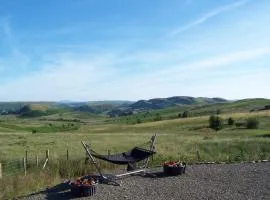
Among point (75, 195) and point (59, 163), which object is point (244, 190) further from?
point (59, 163)

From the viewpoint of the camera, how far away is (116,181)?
16734 millimetres

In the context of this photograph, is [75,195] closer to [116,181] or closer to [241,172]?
[116,181]

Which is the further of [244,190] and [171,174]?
[171,174]

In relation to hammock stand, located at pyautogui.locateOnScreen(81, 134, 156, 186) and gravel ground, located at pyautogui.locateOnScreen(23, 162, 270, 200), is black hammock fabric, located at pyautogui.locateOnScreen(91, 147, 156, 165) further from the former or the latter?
gravel ground, located at pyautogui.locateOnScreen(23, 162, 270, 200)

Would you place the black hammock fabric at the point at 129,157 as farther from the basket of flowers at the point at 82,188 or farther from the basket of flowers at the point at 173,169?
the basket of flowers at the point at 82,188

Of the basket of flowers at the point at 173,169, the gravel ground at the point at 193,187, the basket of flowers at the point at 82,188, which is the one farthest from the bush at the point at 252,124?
the basket of flowers at the point at 82,188

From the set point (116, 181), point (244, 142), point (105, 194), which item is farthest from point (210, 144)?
point (105, 194)

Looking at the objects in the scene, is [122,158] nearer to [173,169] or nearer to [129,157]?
[129,157]

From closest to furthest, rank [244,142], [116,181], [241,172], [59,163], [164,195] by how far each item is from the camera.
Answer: [164,195] → [116,181] → [241,172] → [59,163] → [244,142]

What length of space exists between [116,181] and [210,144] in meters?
16.6

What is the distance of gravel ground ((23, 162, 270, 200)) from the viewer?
14172 mm

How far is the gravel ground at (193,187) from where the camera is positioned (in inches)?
558

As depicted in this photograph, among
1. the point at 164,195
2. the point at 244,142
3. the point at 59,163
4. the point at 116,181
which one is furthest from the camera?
the point at 244,142

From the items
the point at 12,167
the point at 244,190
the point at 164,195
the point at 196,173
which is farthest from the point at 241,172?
the point at 12,167
